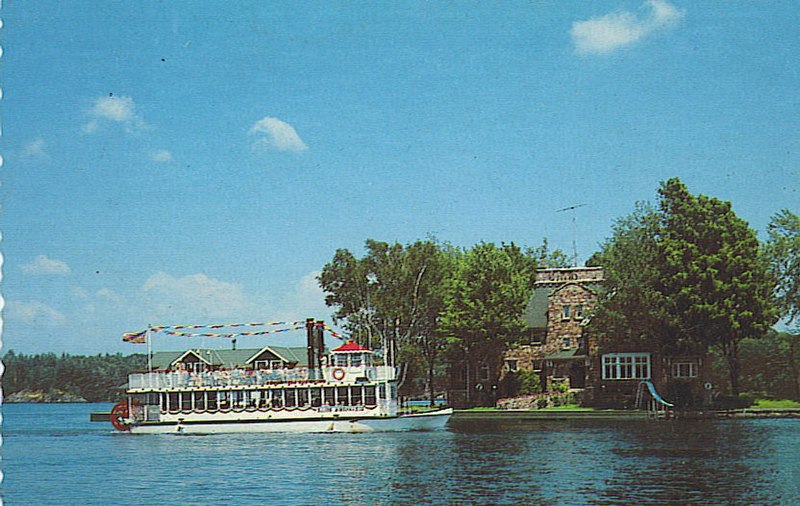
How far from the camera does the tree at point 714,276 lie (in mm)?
70562

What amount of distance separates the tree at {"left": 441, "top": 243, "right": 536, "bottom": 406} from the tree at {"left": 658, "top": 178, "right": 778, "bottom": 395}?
12811mm

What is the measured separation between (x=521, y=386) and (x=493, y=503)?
174 ft

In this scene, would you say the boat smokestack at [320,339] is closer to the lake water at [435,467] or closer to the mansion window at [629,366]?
the lake water at [435,467]

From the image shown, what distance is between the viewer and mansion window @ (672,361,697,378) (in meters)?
78.6

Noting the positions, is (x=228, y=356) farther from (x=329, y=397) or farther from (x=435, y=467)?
(x=435, y=467)

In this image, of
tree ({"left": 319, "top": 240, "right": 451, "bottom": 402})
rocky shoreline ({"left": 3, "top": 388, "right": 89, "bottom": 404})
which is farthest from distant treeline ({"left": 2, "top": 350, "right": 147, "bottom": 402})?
tree ({"left": 319, "top": 240, "right": 451, "bottom": 402})

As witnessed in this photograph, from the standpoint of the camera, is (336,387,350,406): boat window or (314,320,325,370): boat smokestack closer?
(336,387,350,406): boat window

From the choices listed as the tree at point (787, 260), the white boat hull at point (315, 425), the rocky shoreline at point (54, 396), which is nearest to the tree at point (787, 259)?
the tree at point (787, 260)

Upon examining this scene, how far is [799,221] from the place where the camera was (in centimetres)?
8475

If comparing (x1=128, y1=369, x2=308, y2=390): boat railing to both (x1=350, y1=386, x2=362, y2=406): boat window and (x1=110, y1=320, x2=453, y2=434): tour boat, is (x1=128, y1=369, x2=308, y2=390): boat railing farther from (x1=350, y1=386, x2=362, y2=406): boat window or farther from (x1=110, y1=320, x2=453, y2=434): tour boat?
(x1=350, y1=386, x2=362, y2=406): boat window

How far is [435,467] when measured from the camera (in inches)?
1601

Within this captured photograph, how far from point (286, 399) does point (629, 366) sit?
29005mm

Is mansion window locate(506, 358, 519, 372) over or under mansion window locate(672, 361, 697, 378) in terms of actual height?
over

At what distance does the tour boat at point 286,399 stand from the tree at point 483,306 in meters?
16.4
